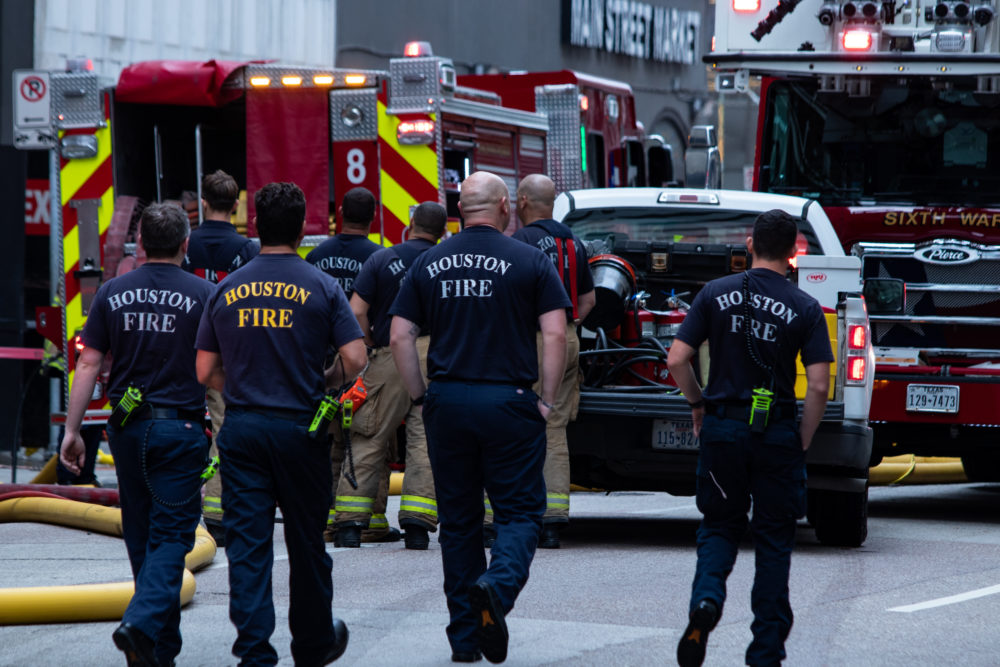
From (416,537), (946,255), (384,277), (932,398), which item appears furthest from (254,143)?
(932,398)

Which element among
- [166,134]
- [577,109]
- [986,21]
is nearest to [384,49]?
[577,109]

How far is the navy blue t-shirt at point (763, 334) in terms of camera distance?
6188 millimetres

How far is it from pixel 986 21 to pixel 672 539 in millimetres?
4308

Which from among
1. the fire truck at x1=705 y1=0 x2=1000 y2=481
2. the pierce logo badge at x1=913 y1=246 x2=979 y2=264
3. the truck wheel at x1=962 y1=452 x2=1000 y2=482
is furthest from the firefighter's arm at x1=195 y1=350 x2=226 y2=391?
the truck wheel at x1=962 y1=452 x2=1000 y2=482

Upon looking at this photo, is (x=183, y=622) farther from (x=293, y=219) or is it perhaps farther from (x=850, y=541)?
(x=850, y=541)

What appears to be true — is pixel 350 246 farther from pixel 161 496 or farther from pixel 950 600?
pixel 950 600

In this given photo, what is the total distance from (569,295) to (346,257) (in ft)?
4.55

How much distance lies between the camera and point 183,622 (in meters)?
7.10

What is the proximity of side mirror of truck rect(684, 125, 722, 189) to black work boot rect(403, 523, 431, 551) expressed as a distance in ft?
13.2

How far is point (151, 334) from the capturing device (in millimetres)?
6219

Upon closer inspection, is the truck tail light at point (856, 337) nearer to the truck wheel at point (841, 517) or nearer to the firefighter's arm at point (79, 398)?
the truck wheel at point (841, 517)

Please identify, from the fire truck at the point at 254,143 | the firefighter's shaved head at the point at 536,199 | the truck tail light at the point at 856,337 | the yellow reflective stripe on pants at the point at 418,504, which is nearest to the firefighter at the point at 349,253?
the yellow reflective stripe on pants at the point at 418,504

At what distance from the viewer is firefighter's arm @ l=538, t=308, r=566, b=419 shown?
247 inches

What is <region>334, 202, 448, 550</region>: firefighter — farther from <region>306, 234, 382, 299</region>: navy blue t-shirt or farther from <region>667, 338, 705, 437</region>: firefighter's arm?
<region>667, 338, 705, 437</region>: firefighter's arm
